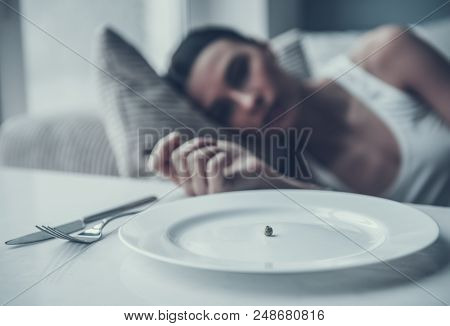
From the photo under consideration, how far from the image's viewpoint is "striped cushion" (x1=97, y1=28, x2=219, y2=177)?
2.55ft

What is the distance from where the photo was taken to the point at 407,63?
3.09 ft

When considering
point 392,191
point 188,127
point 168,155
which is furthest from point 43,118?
point 392,191

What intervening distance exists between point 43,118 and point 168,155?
0.58 meters

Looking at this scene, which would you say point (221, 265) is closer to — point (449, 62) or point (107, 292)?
point (107, 292)

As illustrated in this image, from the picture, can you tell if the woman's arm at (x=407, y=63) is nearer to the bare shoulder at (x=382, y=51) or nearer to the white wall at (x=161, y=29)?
the bare shoulder at (x=382, y=51)

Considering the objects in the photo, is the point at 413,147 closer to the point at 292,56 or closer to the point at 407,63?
the point at 407,63

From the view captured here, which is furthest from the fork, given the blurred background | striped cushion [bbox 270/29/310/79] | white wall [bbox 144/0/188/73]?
white wall [bbox 144/0/188/73]

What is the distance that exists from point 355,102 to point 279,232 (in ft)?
2.01

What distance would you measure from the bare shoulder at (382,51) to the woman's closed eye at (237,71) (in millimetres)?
224

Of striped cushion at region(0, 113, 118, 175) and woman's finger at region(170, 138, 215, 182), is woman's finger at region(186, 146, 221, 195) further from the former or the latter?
striped cushion at region(0, 113, 118, 175)

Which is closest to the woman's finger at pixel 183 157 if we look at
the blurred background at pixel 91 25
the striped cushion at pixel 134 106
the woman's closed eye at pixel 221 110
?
the striped cushion at pixel 134 106

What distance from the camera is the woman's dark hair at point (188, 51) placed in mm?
919

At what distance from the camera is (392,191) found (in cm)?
82

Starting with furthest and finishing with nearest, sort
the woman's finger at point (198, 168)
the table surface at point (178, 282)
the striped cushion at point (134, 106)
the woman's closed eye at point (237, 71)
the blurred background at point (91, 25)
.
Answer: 1. the blurred background at point (91, 25)
2. the woman's closed eye at point (237, 71)
3. the striped cushion at point (134, 106)
4. the woman's finger at point (198, 168)
5. the table surface at point (178, 282)
